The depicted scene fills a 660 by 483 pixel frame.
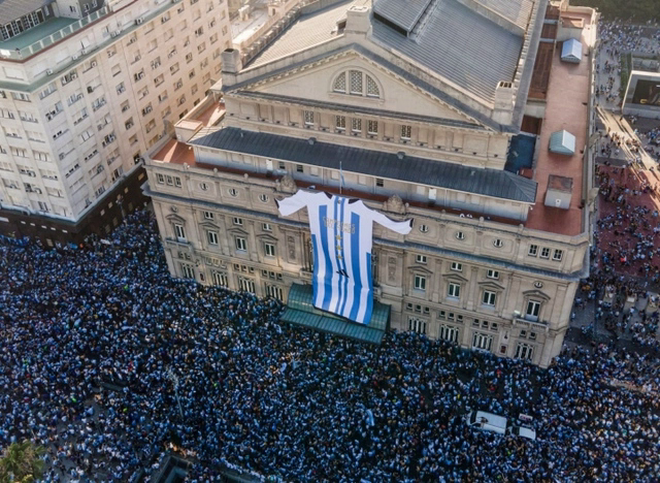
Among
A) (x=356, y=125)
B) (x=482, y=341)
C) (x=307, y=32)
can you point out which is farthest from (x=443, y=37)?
(x=482, y=341)

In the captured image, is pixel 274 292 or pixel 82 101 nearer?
pixel 274 292

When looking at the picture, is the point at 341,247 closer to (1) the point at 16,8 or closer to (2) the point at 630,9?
(1) the point at 16,8

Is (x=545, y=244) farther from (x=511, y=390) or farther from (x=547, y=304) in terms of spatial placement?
(x=511, y=390)

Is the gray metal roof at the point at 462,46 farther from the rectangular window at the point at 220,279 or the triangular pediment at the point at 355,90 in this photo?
the rectangular window at the point at 220,279

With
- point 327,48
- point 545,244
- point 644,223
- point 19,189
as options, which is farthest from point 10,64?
point 644,223

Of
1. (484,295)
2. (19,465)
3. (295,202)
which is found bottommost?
(19,465)

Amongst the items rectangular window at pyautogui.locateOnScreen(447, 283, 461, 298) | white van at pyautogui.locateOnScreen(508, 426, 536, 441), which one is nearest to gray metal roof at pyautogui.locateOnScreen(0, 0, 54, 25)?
rectangular window at pyautogui.locateOnScreen(447, 283, 461, 298)
